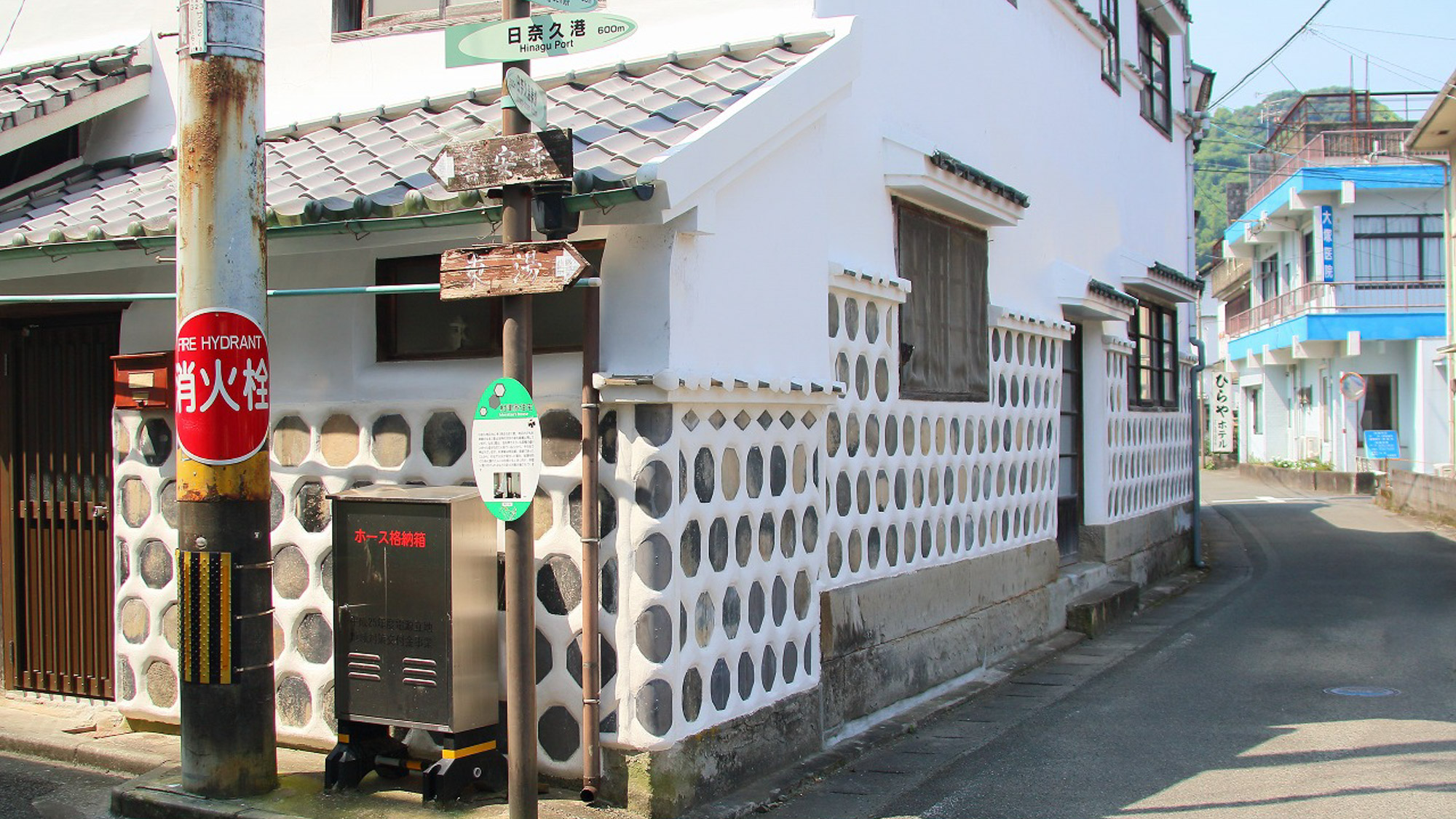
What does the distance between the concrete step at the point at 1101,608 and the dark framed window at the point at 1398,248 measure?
89.3 ft

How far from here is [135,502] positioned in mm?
7852

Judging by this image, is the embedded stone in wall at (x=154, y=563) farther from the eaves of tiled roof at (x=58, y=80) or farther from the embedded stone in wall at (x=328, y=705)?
the eaves of tiled roof at (x=58, y=80)

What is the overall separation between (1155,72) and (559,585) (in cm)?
1521

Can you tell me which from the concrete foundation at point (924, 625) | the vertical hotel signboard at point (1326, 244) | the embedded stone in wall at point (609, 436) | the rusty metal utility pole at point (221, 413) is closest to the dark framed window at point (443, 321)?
the embedded stone in wall at point (609, 436)

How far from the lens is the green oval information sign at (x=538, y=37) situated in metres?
5.65

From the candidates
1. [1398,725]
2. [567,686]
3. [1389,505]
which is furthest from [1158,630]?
[1389,505]

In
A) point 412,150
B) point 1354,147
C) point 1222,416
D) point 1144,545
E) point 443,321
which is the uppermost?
point 1354,147

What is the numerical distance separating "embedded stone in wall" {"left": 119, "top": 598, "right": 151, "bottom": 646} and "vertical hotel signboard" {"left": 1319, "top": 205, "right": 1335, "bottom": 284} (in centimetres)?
3675

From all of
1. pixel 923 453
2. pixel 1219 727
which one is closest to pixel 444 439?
pixel 923 453

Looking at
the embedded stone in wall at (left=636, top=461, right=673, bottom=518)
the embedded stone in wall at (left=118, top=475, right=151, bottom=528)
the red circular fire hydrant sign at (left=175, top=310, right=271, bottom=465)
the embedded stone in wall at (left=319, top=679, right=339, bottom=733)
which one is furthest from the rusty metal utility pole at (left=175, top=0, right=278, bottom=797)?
the embedded stone in wall at (left=636, top=461, right=673, bottom=518)

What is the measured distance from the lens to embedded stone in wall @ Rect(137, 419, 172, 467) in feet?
25.4

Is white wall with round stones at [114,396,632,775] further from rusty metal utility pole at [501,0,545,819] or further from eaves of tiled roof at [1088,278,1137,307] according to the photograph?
eaves of tiled roof at [1088,278,1137,307]

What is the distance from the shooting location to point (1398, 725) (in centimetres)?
898

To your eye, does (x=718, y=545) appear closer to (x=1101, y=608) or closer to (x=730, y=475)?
(x=730, y=475)
